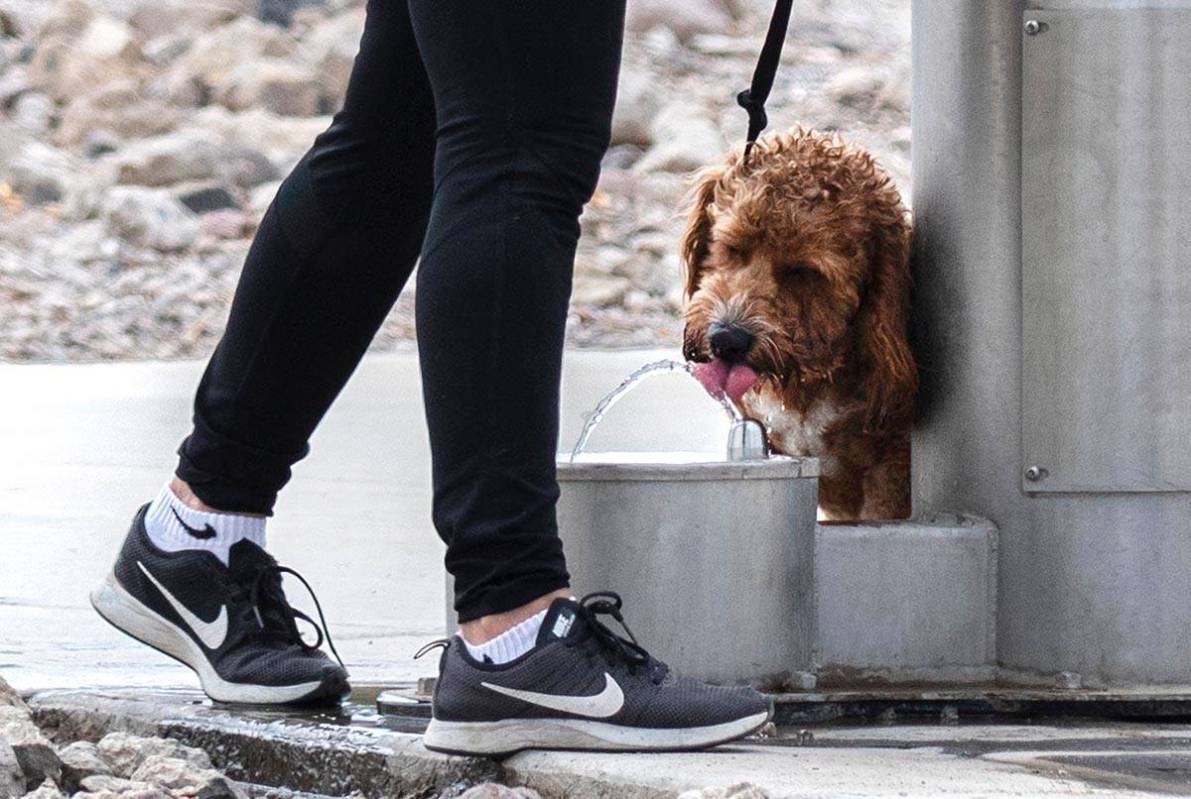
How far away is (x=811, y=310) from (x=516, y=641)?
1.18m

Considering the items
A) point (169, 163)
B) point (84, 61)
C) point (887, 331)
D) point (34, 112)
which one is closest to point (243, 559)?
point (887, 331)

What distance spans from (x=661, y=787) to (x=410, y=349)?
29.9 ft

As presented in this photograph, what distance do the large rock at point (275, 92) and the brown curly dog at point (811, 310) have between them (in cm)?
1691

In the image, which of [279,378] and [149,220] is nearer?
[279,378]

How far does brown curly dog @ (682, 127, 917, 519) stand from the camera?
10.7ft

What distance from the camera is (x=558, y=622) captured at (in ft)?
7.70

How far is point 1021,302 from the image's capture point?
279 cm

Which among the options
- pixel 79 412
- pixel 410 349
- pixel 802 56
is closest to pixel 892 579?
pixel 79 412

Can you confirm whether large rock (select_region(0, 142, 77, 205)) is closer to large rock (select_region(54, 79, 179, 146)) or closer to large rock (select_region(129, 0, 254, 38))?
large rock (select_region(54, 79, 179, 146))

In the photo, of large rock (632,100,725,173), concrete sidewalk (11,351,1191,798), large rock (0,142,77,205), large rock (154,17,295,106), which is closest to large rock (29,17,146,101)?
large rock (154,17,295,106)

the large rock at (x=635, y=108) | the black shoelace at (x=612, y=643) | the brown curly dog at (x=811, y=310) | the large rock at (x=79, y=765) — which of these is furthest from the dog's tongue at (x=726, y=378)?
the large rock at (x=635, y=108)

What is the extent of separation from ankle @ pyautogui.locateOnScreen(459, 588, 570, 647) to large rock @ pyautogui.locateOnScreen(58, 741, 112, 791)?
47 centimetres

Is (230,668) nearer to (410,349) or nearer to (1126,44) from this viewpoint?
(1126,44)

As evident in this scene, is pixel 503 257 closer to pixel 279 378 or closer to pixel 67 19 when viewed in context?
pixel 279 378
